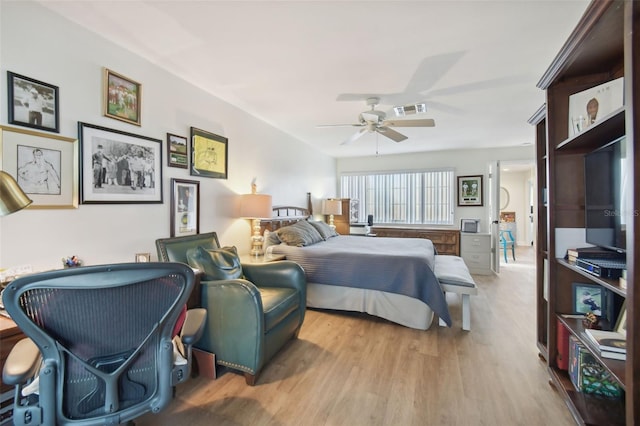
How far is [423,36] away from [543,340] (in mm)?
2528

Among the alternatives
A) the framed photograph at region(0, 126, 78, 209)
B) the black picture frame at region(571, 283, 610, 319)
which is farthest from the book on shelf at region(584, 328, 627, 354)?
the framed photograph at region(0, 126, 78, 209)

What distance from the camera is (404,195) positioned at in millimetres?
6273

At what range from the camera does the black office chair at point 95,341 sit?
89 centimetres

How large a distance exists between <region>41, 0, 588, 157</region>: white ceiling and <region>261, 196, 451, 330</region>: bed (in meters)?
1.74

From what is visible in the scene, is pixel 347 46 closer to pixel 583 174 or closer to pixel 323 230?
pixel 583 174

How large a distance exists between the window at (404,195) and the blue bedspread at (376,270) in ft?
9.97

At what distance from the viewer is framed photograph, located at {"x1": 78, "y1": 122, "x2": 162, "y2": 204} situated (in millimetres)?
1893

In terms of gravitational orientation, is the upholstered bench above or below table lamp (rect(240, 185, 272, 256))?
below

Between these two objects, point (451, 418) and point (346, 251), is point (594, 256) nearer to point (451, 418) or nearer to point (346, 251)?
point (451, 418)

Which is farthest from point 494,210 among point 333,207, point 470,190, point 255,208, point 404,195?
point 255,208

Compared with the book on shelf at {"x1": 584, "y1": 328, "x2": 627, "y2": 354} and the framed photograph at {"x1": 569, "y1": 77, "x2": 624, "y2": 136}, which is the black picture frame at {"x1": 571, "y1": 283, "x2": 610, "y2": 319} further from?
the framed photograph at {"x1": 569, "y1": 77, "x2": 624, "y2": 136}

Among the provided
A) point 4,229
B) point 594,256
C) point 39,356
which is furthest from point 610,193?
point 4,229

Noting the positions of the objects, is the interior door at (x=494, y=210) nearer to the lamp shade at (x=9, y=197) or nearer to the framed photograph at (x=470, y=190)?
the framed photograph at (x=470, y=190)

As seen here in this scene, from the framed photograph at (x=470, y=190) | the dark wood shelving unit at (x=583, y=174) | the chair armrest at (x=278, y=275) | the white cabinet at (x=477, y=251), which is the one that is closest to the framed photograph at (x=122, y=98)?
the chair armrest at (x=278, y=275)
